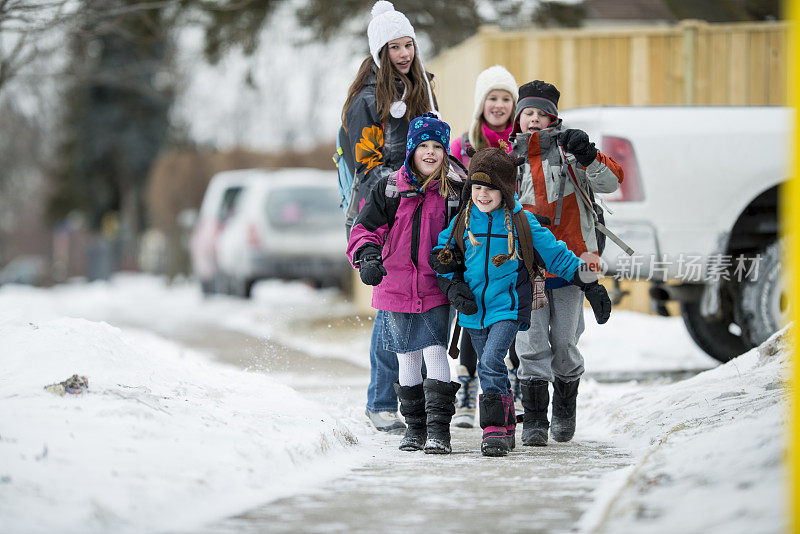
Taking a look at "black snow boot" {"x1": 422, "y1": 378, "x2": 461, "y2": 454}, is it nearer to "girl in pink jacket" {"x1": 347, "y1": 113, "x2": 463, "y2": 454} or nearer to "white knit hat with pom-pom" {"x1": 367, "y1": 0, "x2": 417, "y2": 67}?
"girl in pink jacket" {"x1": 347, "y1": 113, "x2": 463, "y2": 454}

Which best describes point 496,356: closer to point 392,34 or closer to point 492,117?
point 492,117

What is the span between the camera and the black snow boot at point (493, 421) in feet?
19.0

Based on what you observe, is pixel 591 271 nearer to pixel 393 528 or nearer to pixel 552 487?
pixel 552 487

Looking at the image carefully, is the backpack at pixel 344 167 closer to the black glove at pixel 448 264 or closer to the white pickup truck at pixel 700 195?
the black glove at pixel 448 264

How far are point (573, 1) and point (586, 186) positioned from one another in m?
11.0

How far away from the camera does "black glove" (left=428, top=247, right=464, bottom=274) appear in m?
5.81

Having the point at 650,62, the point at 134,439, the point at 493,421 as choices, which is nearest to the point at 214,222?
the point at 650,62

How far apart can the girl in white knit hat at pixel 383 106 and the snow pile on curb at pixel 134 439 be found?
1.03 m

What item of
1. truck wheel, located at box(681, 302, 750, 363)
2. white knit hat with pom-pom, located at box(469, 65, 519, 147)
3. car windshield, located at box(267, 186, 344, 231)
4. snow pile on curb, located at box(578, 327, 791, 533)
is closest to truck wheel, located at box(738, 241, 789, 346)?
truck wheel, located at box(681, 302, 750, 363)

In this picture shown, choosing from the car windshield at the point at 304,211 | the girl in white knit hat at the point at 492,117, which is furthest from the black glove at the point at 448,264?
the car windshield at the point at 304,211

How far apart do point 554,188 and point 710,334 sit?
12.5 ft

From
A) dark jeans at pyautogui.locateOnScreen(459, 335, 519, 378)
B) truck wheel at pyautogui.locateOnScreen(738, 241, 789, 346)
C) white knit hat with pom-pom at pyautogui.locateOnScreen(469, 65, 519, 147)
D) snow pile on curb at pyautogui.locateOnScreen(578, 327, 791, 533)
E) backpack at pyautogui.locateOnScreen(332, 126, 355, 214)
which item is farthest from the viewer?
truck wheel at pyautogui.locateOnScreen(738, 241, 789, 346)

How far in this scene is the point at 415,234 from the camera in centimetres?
601

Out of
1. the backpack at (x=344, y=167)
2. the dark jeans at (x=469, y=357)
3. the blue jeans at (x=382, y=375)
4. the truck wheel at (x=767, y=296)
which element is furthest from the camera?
the truck wheel at (x=767, y=296)
